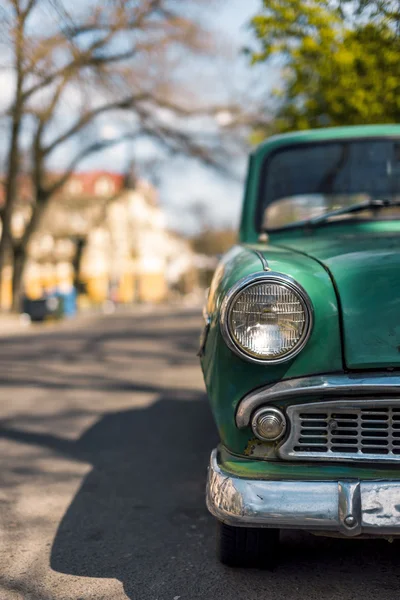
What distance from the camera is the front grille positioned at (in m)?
2.46

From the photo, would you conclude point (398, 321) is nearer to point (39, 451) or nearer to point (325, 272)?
point (325, 272)

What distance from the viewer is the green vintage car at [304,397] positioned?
7.84 ft

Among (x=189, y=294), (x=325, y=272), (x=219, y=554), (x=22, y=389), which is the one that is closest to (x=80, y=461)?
(x=219, y=554)

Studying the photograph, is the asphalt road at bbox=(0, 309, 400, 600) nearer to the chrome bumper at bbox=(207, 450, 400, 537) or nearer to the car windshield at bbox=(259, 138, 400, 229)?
the chrome bumper at bbox=(207, 450, 400, 537)

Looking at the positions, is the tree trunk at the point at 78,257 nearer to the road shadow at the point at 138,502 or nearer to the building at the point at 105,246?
the building at the point at 105,246

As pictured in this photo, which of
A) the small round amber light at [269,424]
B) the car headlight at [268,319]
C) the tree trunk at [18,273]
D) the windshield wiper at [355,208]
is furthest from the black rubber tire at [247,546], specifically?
the tree trunk at [18,273]

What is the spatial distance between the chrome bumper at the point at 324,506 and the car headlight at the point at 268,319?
0.42 metres

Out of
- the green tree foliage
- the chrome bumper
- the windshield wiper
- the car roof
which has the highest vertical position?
the green tree foliage

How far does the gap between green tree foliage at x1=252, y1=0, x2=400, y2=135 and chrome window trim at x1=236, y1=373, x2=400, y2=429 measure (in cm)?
530

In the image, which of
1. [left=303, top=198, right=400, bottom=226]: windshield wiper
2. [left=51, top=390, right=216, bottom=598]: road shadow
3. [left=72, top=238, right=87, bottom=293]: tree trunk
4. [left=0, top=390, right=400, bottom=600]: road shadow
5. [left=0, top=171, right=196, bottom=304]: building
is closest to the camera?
[left=0, top=390, right=400, bottom=600]: road shadow

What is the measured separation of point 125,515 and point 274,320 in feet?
5.02

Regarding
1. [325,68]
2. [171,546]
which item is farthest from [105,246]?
[171,546]

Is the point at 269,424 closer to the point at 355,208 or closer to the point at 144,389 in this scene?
the point at 355,208

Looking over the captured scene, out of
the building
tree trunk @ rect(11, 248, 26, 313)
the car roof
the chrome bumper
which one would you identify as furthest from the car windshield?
the building
